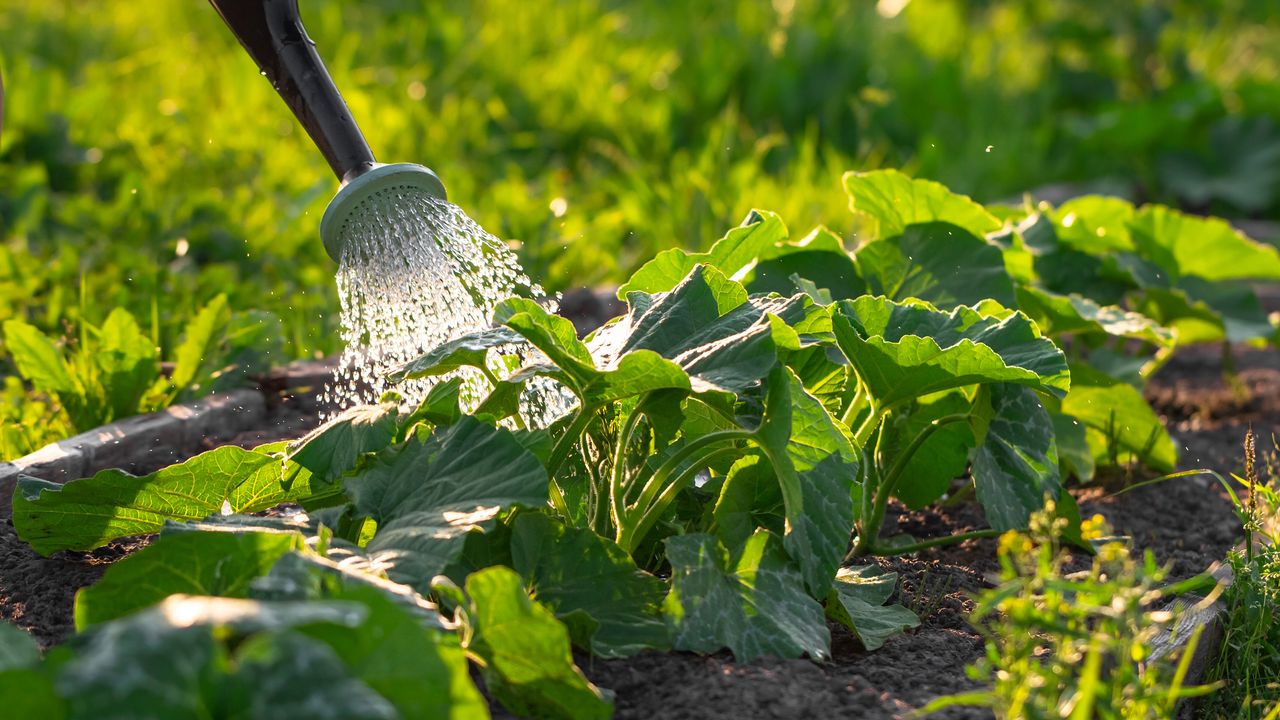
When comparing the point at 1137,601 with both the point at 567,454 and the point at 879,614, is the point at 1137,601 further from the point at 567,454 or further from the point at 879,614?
the point at 567,454

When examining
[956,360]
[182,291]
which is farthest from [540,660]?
[182,291]

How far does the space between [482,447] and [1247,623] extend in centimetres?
117

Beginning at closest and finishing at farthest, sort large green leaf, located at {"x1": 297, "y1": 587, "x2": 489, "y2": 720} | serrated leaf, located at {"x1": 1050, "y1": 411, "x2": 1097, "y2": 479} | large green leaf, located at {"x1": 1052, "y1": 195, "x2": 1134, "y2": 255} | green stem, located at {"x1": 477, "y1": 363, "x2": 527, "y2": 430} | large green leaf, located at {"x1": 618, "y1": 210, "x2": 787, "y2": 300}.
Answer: large green leaf, located at {"x1": 297, "y1": 587, "x2": 489, "y2": 720}
green stem, located at {"x1": 477, "y1": 363, "x2": 527, "y2": 430}
large green leaf, located at {"x1": 618, "y1": 210, "x2": 787, "y2": 300}
serrated leaf, located at {"x1": 1050, "y1": 411, "x2": 1097, "y2": 479}
large green leaf, located at {"x1": 1052, "y1": 195, "x2": 1134, "y2": 255}

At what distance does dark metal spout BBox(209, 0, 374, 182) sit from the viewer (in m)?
2.15

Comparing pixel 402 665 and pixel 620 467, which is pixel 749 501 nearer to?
pixel 620 467

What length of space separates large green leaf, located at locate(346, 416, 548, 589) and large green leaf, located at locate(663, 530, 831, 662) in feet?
0.81

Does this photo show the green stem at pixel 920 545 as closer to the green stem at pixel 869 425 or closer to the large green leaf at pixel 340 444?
the green stem at pixel 869 425

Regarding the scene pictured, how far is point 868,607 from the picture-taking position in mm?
1872

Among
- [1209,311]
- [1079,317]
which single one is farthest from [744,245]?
[1209,311]

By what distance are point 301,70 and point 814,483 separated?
1085mm

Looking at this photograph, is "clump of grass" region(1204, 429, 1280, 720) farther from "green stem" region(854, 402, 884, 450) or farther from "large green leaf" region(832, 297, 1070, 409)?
"green stem" region(854, 402, 884, 450)

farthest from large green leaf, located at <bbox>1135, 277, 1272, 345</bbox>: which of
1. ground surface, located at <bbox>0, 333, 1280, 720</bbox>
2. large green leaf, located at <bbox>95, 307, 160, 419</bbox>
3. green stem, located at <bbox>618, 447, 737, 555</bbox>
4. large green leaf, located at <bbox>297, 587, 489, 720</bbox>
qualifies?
large green leaf, located at <bbox>297, 587, 489, 720</bbox>

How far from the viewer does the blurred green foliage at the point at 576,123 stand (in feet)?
12.3

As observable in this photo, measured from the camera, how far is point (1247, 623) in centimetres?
198
